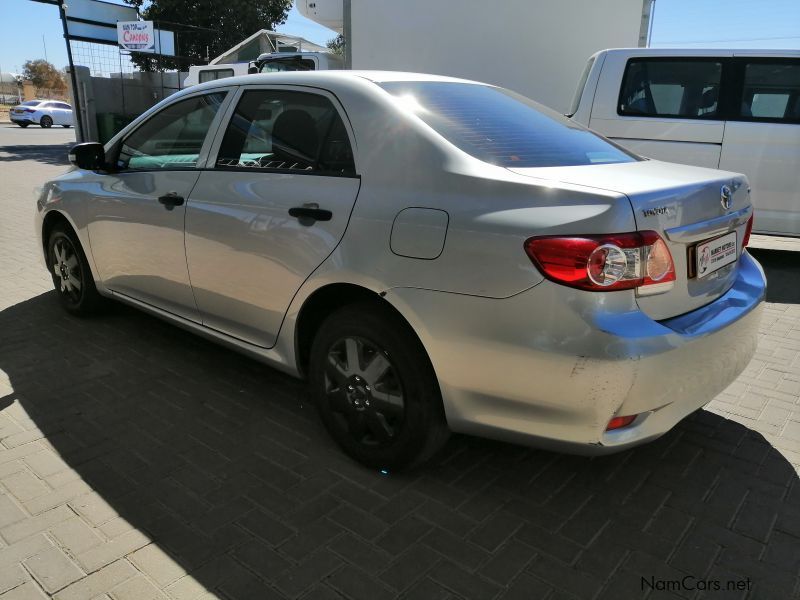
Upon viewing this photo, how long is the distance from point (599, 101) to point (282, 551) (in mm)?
5880

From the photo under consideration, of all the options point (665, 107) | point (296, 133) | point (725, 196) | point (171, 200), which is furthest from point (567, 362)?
point (665, 107)

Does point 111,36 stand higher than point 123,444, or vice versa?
point 111,36

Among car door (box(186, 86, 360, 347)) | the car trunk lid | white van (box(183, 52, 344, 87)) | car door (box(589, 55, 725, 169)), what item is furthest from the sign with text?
the car trunk lid

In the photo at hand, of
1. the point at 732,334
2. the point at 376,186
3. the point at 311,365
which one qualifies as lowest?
the point at 311,365

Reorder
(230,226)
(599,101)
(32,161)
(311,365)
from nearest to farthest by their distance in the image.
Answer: (311,365) → (230,226) → (599,101) → (32,161)

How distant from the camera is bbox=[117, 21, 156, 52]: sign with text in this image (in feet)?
67.8

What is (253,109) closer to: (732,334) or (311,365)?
(311,365)

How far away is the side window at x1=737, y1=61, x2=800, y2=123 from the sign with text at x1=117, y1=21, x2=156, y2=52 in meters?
19.4

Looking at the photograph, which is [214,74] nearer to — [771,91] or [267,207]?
[771,91]

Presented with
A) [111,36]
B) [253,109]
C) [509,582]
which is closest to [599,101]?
[253,109]

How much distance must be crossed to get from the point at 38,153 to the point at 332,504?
70.2ft

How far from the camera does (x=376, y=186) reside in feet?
8.60

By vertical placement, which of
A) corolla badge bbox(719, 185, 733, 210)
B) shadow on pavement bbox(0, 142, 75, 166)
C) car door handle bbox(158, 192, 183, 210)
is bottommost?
shadow on pavement bbox(0, 142, 75, 166)
